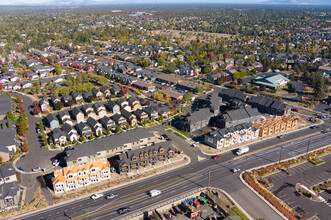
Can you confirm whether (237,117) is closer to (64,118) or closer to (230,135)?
(230,135)

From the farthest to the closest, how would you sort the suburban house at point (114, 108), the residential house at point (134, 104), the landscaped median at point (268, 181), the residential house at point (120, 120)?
the residential house at point (134, 104) < the suburban house at point (114, 108) < the residential house at point (120, 120) < the landscaped median at point (268, 181)

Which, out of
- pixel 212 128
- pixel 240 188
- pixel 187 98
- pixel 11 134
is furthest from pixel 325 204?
pixel 11 134

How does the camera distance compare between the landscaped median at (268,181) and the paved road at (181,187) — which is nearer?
the paved road at (181,187)

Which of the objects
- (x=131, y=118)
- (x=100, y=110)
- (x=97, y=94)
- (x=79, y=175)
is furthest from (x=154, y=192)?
(x=97, y=94)

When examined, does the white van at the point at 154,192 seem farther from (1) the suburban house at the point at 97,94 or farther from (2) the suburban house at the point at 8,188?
(1) the suburban house at the point at 97,94

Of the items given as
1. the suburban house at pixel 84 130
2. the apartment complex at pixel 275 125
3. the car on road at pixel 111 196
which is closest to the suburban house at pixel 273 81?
the apartment complex at pixel 275 125

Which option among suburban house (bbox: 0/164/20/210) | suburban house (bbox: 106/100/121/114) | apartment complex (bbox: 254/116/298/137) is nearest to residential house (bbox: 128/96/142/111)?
suburban house (bbox: 106/100/121/114)

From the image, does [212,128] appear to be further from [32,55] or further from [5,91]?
[32,55]
